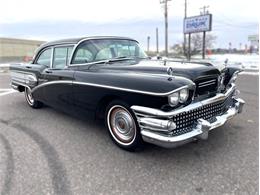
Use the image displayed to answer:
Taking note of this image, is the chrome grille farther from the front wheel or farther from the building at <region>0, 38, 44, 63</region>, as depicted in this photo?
the building at <region>0, 38, 44, 63</region>

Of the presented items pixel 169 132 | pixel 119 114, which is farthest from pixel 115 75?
pixel 169 132

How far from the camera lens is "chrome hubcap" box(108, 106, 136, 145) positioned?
3370mm

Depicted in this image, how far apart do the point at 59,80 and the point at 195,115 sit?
99.7 inches

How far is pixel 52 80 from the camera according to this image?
4.67 m

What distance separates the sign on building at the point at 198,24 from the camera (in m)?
26.1

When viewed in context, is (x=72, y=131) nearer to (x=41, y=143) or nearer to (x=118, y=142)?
(x=41, y=143)

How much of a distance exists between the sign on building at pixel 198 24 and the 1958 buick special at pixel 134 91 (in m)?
23.6

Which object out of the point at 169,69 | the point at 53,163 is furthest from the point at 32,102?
the point at 169,69

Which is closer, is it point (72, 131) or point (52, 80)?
point (72, 131)

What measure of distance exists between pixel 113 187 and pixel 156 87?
1222mm

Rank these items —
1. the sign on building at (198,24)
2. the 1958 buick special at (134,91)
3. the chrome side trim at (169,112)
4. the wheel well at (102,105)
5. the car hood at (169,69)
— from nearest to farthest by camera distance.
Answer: the chrome side trim at (169,112) → the 1958 buick special at (134,91) → the car hood at (169,69) → the wheel well at (102,105) → the sign on building at (198,24)

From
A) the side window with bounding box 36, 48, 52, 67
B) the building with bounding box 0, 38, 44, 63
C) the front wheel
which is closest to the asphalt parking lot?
the front wheel

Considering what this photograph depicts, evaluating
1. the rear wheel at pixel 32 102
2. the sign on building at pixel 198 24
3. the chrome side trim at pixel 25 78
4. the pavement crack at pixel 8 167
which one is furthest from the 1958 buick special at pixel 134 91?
the sign on building at pixel 198 24

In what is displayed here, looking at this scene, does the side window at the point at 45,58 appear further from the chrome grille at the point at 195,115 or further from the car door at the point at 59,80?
the chrome grille at the point at 195,115
